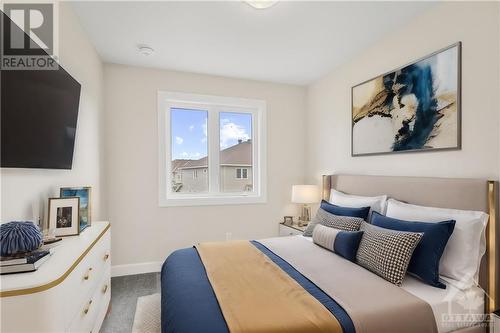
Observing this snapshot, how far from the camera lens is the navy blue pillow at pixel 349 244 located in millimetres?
2068

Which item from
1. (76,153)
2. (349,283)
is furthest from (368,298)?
(76,153)

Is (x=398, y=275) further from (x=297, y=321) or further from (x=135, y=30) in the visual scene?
(x=135, y=30)

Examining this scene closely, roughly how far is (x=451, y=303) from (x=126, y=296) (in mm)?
2839

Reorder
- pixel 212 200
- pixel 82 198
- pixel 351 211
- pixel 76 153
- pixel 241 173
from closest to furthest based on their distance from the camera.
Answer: pixel 82 198
pixel 76 153
pixel 351 211
pixel 212 200
pixel 241 173

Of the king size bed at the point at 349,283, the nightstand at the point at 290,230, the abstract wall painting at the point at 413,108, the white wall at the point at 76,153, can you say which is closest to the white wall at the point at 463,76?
the abstract wall painting at the point at 413,108

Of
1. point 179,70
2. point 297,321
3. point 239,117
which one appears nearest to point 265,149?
point 239,117

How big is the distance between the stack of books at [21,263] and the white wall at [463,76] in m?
2.80

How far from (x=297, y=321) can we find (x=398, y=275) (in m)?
0.84

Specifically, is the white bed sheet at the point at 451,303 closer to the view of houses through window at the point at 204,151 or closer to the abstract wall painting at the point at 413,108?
the abstract wall painting at the point at 413,108

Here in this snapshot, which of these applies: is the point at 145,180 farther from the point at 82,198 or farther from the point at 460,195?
the point at 460,195

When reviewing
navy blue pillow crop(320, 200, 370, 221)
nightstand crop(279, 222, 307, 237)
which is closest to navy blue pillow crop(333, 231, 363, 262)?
navy blue pillow crop(320, 200, 370, 221)

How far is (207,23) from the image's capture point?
239cm

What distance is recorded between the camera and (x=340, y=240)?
216 centimetres

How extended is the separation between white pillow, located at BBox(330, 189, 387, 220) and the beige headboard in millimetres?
117
